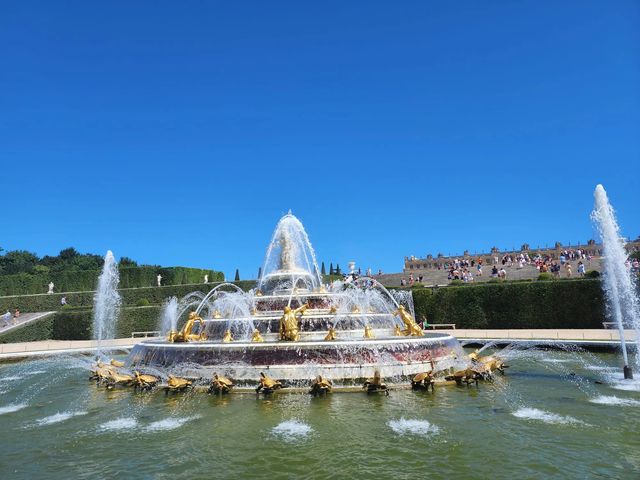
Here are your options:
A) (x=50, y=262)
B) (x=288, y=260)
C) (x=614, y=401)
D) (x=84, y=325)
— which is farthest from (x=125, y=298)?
(x=50, y=262)

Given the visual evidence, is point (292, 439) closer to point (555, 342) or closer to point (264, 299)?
point (264, 299)

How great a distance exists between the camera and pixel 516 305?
32.5 metres

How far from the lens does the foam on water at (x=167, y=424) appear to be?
34.5 feet

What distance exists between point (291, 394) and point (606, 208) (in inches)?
506

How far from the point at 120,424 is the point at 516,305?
2807 centimetres

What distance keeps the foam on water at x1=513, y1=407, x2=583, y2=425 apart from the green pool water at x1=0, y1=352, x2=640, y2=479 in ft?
0.08

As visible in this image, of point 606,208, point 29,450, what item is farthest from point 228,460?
point 606,208

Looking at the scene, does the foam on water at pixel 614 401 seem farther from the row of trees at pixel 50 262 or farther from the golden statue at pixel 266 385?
the row of trees at pixel 50 262

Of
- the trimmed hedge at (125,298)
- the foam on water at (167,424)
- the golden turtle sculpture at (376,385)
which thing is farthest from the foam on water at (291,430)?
the trimmed hedge at (125,298)

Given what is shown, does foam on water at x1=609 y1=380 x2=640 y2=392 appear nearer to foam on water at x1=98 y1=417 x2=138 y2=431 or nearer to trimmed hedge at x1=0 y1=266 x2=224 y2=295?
foam on water at x1=98 y1=417 x2=138 y2=431

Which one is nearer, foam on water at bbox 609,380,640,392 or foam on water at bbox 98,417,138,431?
foam on water at bbox 98,417,138,431

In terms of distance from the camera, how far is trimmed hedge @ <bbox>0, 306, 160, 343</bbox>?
37.7 meters

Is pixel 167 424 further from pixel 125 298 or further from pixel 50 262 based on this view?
pixel 50 262

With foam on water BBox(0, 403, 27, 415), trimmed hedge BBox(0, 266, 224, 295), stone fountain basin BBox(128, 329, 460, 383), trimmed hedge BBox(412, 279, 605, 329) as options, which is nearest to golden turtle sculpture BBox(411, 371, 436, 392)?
stone fountain basin BBox(128, 329, 460, 383)
